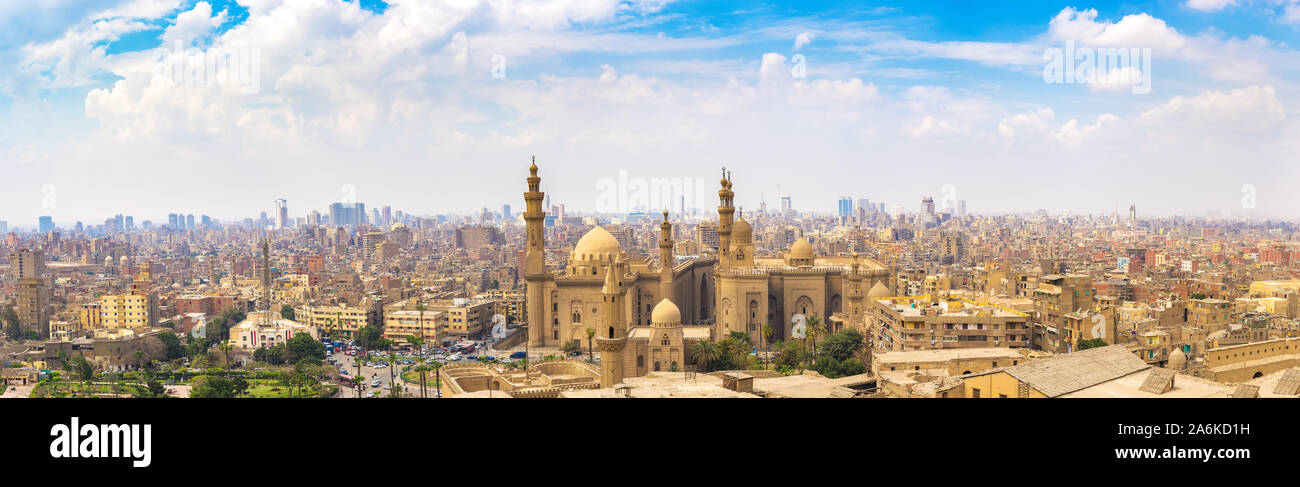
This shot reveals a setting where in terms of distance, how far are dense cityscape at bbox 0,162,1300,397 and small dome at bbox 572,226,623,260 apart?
0.16 ft

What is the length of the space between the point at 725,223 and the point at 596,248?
2152mm

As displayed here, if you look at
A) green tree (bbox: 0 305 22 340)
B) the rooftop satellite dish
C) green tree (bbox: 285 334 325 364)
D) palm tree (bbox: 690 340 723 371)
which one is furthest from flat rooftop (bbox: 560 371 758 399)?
green tree (bbox: 0 305 22 340)

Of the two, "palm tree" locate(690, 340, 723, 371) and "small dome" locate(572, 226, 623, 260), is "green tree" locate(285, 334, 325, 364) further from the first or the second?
"palm tree" locate(690, 340, 723, 371)

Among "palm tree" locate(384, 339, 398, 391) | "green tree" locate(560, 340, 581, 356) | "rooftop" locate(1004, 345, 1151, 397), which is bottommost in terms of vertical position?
"palm tree" locate(384, 339, 398, 391)

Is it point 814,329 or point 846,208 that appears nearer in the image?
point 814,329

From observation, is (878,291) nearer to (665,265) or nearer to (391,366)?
(665,265)

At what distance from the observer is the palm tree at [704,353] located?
11352 mm

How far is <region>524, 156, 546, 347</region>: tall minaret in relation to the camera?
14.2m

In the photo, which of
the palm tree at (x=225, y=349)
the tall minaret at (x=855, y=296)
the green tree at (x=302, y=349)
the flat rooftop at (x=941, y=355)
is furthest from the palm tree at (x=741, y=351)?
the palm tree at (x=225, y=349)

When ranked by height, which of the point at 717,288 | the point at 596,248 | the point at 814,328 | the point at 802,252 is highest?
the point at 596,248

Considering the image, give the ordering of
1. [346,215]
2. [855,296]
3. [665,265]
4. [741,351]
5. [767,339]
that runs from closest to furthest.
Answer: [741,351], [855,296], [767,339], [665,265], [346,215]

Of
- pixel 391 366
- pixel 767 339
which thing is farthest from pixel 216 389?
pixel 767 339

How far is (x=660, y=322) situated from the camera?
11391 millimetres
